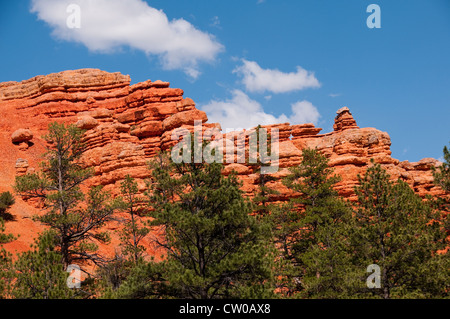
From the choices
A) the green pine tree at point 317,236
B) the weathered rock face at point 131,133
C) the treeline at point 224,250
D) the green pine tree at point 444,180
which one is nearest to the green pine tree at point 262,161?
the weathered rock face at point 131,133

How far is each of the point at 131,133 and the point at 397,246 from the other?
42.5 meters

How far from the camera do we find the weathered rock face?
154 feet

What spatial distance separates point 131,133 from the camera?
178 ft

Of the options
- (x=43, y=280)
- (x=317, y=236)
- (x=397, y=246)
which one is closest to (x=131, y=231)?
(x=317, y=236)

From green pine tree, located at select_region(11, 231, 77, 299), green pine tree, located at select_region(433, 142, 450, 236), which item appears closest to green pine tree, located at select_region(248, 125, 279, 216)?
green pine tree, located at select_region(433, 142, 450, 236)

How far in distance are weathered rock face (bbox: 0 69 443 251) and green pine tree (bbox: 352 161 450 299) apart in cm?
2393

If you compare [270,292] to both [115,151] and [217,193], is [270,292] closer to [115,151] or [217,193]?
[217,193]

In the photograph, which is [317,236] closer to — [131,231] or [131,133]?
[131,231]

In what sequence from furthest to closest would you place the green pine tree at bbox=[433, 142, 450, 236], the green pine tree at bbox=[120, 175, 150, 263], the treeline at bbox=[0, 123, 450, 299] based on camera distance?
the green pine tree at bbox=[120, 175, 150, 263] → the green pine tree at bbox=[433, 142, 450, 236] → the treeline at bbox=[0, 123, 450, 299]

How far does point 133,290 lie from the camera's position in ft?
49.5

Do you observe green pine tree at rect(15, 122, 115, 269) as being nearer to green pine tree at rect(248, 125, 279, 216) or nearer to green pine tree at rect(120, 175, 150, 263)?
green pine tree at rect(120, 175, 150, 263)

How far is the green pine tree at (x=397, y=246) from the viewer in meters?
17.9

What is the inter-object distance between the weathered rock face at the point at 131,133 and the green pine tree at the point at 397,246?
23932mm

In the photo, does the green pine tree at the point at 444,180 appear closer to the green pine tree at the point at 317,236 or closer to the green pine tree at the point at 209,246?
the green pine tree at the point at 317,236
